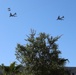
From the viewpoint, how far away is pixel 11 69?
41.4 meters

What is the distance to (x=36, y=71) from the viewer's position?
4262 cm

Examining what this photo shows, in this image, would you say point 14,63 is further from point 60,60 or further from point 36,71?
point 60,60

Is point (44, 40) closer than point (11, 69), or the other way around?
point (11, 69)

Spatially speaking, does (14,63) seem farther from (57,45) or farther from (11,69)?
(57,45)

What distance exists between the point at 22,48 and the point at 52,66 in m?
4.40

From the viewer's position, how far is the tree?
140ft

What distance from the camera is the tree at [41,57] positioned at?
42.6m

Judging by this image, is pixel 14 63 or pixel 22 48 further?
pixel 22 48

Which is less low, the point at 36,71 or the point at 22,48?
the point at 22,48

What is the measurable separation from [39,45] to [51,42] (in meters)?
1.62

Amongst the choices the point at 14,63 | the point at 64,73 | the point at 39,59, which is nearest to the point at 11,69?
the point at 14,63

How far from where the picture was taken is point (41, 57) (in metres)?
42.8

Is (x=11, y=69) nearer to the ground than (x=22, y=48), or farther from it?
nearer to the ground

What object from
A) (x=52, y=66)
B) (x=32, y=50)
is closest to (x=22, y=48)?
(x=32, y=50)
